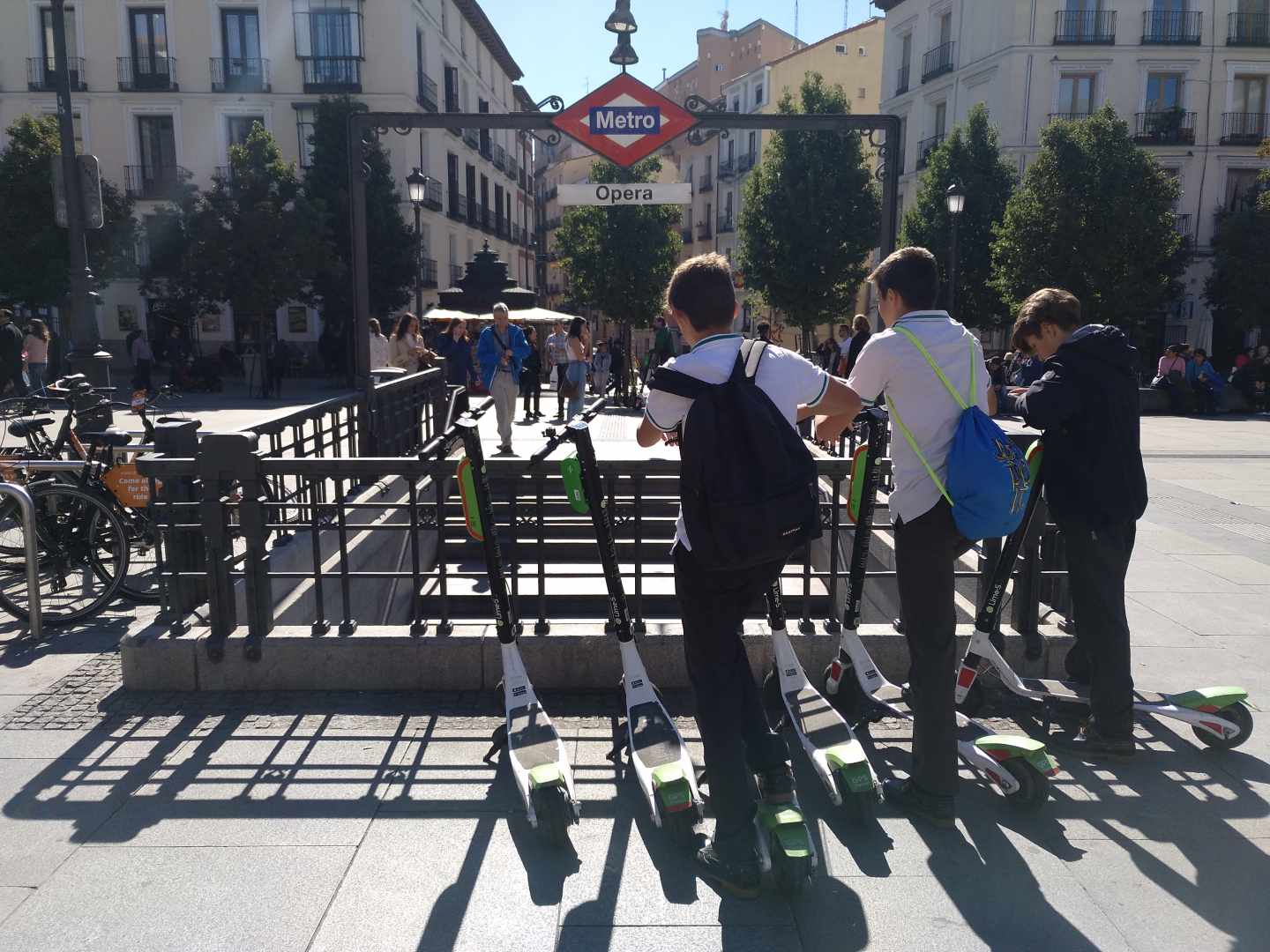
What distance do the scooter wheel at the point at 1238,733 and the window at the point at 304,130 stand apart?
3638cm

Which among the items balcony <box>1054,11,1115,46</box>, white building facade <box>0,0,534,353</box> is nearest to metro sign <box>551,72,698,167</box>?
white building facade <box>0,0,534,353</box>

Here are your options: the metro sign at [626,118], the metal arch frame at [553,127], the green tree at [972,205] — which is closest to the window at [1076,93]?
the green tree at [972,205]

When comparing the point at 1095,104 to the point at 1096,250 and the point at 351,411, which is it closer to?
the point at 1096,250

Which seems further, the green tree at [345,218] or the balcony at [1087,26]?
the balcony at [1087,26]

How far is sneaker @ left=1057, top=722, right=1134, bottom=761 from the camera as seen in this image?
3854mm

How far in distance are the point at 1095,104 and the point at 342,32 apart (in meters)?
27.4

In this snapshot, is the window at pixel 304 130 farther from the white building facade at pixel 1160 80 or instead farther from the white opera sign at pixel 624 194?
the white opera sign at pixel 624 194

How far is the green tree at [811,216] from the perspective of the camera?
3453 cm

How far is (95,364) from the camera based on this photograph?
12570 millimetres

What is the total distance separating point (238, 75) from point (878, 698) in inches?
1496

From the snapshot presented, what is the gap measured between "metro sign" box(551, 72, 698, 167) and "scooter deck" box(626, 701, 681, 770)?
17.8 feet

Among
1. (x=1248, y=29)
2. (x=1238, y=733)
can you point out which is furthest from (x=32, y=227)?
(x=1248, y=29)

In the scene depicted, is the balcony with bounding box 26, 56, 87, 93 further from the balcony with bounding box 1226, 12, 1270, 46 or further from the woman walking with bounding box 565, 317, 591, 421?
the balcony with bounding box 1226, 12, 1270, 46

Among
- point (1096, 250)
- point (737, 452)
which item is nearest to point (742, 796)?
point (737, 452)
